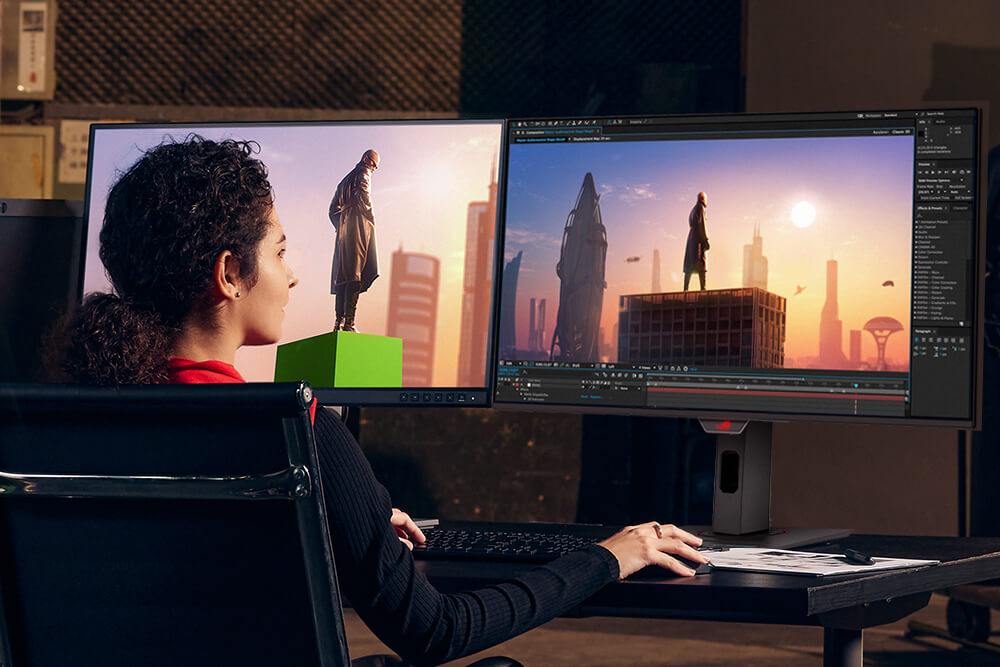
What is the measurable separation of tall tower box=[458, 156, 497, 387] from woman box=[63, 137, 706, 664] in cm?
43

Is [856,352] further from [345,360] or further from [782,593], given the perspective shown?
[345,360]

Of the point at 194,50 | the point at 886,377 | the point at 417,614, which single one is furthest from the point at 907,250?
the point at 194,50

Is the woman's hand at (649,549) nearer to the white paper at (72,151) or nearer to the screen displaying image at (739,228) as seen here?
the screen displaying image at (739,228)

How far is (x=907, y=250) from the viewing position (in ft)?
4.15

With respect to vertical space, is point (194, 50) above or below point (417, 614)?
above

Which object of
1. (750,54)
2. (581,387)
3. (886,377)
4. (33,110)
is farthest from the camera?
(33,110)

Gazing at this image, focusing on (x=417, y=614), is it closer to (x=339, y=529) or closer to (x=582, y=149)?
(x=339, y=529)

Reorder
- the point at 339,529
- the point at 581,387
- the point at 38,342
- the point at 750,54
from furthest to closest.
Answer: the point at 750,54, the point at 38,342, the point at 581,387, the point at 339,529

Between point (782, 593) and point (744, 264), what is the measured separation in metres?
0.54

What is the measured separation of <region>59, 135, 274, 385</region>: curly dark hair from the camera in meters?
0.82

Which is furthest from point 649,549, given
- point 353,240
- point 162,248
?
point 353,240

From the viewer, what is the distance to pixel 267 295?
100 cm

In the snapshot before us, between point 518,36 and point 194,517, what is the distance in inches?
133

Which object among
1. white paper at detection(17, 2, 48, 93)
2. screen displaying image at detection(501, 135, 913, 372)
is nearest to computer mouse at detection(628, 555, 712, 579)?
screen displaying image at detection(501, 135, 913, 372)
